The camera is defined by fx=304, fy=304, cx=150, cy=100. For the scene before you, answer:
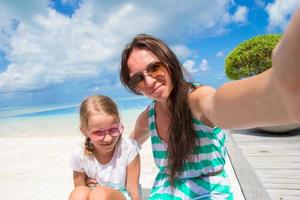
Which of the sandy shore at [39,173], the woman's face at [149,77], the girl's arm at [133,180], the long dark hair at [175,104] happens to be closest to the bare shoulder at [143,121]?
the girl's arm at [133,180]

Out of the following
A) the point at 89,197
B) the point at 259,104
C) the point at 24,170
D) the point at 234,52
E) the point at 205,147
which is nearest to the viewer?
the point at 259,104

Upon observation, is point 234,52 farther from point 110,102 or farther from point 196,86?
point 196,86

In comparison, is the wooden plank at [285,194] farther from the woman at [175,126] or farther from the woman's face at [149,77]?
the woman's face at [149,77]

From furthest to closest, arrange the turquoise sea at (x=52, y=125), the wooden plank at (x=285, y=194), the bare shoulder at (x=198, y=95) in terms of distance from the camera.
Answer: the turquoise sea at (x=52, y=125) → the wooden plank at (x=285, y=194) → the bare shoulder at (x=198, y=95)

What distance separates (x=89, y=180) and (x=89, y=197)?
0.40 m

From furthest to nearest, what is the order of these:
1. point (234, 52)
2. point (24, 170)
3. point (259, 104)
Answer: point (234, 52) < point (24, 170) < point (259, 104)

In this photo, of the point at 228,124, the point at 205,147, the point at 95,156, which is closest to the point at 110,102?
the point at 95,156

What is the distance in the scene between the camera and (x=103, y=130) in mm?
2246

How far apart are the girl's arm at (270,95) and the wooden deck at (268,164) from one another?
1873mm

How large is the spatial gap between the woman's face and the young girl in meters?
0.58

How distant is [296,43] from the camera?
40 centimetres

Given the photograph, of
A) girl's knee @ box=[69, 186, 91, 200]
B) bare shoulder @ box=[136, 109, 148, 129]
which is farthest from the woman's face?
girl's knee @ box=[69, 186, 91, 200]

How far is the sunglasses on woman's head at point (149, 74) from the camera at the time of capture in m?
1.71

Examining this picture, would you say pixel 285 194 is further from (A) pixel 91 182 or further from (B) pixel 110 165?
(A) pixel 91 182
